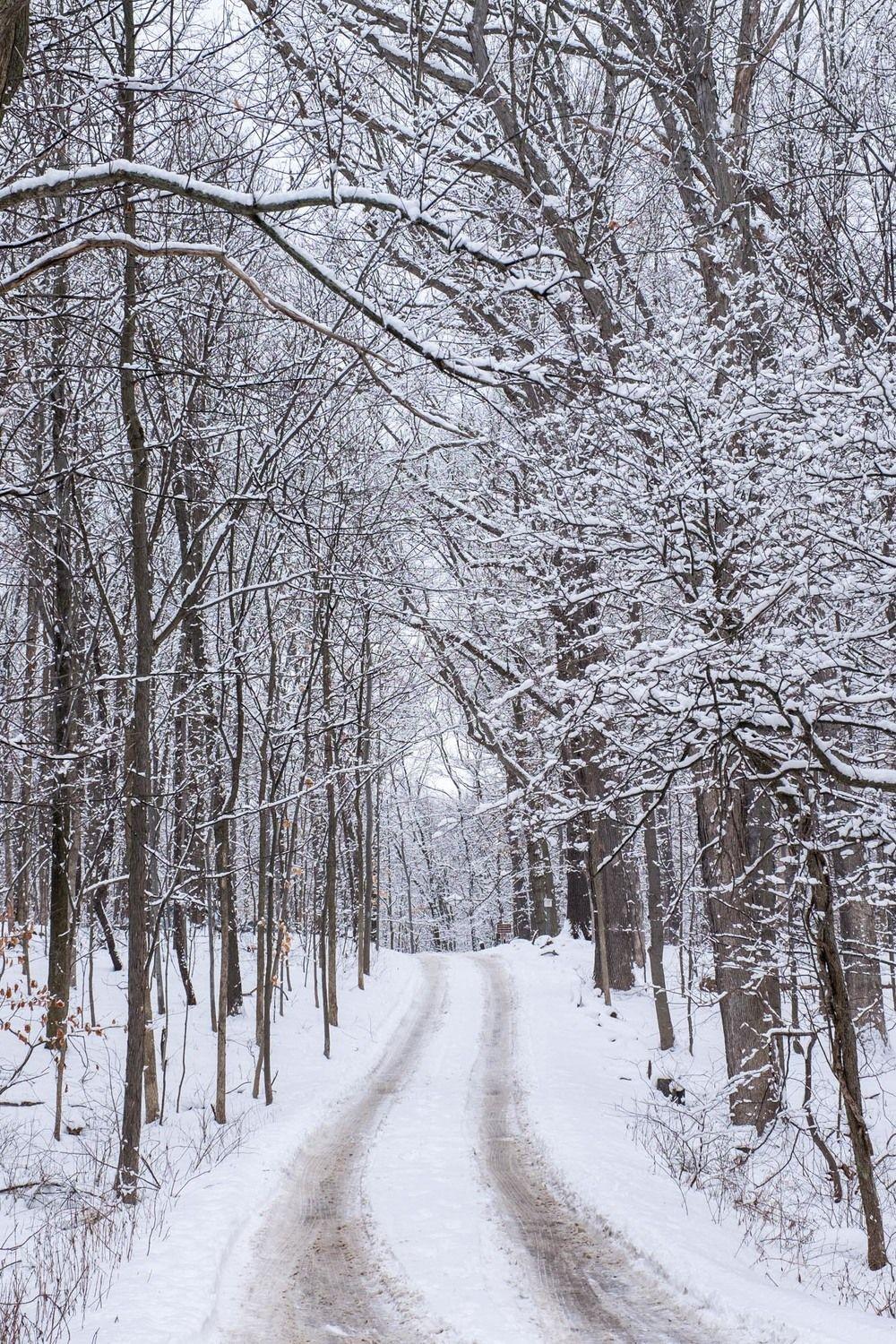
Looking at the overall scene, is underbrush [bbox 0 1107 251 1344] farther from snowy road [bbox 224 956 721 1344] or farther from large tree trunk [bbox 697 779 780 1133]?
large tree trunk [bbox 697 779 780 1133]

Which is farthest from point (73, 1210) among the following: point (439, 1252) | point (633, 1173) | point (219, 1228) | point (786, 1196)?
point (786, 1196)

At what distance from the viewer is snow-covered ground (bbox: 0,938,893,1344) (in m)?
5.18

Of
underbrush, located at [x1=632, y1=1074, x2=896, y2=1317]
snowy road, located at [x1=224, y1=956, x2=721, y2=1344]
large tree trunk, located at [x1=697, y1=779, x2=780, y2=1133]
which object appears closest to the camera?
Result: snowy road, located at [x1=224, y1=956, x2=721, y2=1344]

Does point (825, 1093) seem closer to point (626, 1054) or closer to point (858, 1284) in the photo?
point (626, 1054)

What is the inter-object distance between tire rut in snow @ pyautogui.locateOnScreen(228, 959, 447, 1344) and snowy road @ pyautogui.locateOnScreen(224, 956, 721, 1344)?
0.04 ft

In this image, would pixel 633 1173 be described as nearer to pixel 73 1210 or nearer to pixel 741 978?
pixel 741 978

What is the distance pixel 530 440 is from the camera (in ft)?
19.2

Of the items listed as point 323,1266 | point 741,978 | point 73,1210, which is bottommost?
point 73,1210

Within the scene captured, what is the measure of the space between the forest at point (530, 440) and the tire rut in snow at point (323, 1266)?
0.64 feet

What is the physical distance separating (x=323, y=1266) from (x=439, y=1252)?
0.79 metres

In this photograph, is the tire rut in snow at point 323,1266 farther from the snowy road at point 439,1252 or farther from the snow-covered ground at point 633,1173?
the snow-covered ground at point 633,1173

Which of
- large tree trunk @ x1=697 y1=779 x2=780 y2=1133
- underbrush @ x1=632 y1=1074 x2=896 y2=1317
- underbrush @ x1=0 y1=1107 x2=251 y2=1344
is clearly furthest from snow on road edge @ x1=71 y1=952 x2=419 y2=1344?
large tree trunk @ x1=697 y1=779 x2=780 y2=1133

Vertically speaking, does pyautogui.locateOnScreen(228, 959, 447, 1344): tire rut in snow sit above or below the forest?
below

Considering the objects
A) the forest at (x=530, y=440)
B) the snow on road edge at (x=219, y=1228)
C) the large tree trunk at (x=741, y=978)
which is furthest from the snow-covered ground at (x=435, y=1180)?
the large tree trunk at (x=741, y=978)
